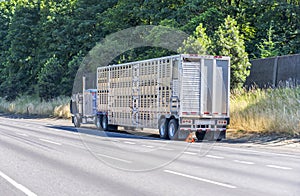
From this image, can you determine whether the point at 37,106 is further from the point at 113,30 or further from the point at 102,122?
the point at 102,122

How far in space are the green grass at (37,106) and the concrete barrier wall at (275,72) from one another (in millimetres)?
21822

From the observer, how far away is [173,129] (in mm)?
23406

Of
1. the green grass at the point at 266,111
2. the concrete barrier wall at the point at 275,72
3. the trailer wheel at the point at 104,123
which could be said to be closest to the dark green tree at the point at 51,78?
the trailer wheel at the point at 104,123

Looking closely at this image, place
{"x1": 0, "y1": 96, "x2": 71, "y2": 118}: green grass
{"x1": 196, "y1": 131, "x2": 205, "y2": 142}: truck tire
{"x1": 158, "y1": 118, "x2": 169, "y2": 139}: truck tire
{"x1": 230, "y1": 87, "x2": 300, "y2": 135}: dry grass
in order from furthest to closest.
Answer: {"x1": 0, "y1": 96, "x2": 71, "y2": 118}: green grass → {"x1": 196, "y1": 131, "x2": 205, "y2": 142}: truck tire → {"x1": 158, "y1": 118, "x2": 169, "y2": 139}: truck tire → {"x1": 230, "y1": 87, "x2": 300, "y2": 135}: dry grass

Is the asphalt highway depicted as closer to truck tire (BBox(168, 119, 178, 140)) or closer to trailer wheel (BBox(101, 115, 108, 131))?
truck tire (BBox(168, 119, 178, 140))

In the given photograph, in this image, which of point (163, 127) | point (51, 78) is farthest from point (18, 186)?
point (51, 78)

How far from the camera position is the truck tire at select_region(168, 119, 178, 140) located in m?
23.2

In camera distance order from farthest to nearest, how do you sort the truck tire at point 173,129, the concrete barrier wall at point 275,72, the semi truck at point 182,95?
1. the concrete barrier wall at point 275,72
2. the truck tire at point 173,129
3. the semi truck at point 182,95

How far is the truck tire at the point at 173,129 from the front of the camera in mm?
23234

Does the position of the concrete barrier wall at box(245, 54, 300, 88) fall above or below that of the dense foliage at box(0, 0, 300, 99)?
below

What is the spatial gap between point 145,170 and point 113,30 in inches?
1562

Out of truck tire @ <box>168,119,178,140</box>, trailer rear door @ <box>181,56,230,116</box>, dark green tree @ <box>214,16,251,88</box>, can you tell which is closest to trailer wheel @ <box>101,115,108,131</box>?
dark green tree @ <box>214,16,251,88</box>

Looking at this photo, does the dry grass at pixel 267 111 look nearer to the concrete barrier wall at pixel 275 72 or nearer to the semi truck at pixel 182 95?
the concrete barrier wall at pixel 275 72

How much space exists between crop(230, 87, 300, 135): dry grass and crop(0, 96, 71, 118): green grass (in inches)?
925
